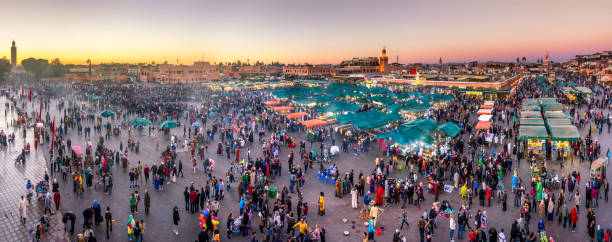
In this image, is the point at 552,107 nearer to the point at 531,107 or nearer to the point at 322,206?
the point at 531,107

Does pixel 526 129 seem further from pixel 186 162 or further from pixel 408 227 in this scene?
pixel 186 162

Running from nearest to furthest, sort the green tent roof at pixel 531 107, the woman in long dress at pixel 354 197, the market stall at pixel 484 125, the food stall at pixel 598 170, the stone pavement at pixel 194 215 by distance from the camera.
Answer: the stone pavement at pixel 194 215
the woman in long dress at pixel 354 197
the food stall at pixel 598 170
the market stall at pixel 484 125
the green tent roof at pixel 531 107

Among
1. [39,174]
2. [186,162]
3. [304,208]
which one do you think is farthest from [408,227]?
[39,174]

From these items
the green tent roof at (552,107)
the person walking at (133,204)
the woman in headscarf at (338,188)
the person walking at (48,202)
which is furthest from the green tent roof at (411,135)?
the green tent roof at (552,107)

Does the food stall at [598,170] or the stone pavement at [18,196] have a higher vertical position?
the food stall at [598,170]

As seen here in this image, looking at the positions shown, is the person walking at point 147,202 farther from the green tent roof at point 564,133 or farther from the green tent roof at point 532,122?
the green tent roof at point 532,122

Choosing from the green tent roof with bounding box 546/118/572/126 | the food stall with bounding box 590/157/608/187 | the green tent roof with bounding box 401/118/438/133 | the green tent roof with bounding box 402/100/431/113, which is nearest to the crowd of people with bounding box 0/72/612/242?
the food stall with bounding box 590/157/608/187
